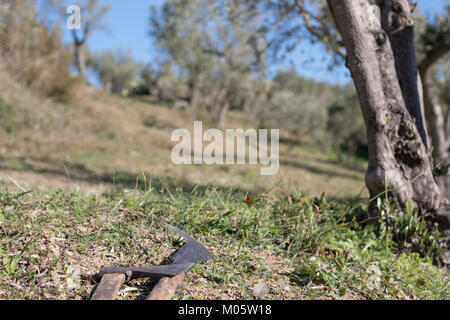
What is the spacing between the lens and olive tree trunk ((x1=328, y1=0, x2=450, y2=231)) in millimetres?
3566

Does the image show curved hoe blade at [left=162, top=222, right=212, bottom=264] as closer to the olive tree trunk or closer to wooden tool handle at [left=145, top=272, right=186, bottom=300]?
wooden tool handle at [left=145, top=272, right=186, bottom=300]

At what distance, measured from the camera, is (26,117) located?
1137 cm

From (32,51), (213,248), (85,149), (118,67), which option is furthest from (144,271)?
(118,67)

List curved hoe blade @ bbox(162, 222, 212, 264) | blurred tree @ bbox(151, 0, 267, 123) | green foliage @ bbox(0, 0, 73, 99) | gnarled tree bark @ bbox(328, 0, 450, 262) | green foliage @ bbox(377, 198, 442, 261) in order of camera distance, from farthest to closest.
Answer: blurred tree @ bbox(151, 0, 267, 123)
green foliage @ bbox(0, 0, 73, 99)
gnarled tree bark @ bbox(328, 0, 450, 262)
green foliage @ bbox(377, 198, 442, 261)
curved hoe blade @ bbox(162, 222, 212, 264)

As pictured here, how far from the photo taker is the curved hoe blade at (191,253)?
2498mm

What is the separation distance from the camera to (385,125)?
365 centimetres

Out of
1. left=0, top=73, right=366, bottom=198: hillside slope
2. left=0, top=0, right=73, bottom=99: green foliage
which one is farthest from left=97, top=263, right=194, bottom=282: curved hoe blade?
left=0, top=0, right=73, bottom=99: green foliage

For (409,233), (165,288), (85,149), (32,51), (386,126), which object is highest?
(32,51)

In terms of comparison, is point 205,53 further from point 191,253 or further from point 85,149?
point 191,253

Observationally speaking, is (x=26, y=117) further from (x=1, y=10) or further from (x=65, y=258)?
(x=65, y=258)

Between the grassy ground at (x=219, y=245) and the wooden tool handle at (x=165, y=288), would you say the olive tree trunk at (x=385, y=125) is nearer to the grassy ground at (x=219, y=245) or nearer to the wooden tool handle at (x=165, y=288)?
the grassy ground at (x=219, y=245)

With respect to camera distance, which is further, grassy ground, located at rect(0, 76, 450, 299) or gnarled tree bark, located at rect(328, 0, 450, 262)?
gnarled tree bark, located at rect(328, 0, 450, 262)

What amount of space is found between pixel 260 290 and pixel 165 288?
608 mm
